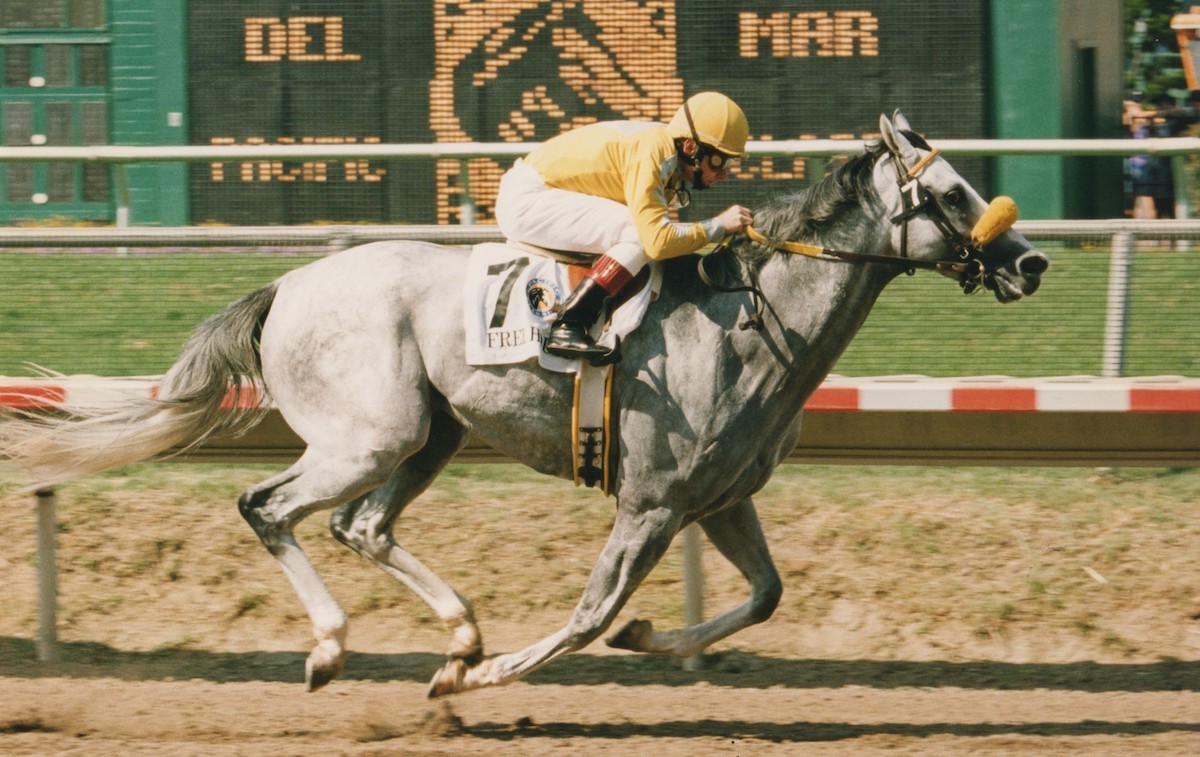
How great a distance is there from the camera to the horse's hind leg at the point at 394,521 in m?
5.85

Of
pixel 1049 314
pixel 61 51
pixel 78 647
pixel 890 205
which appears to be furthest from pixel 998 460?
pixel 61 51

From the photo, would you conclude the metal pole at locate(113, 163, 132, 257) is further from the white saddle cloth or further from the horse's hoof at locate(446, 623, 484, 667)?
the horse's hoof at locate(446, 623, 484, 667)

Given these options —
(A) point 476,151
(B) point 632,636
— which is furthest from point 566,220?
(A) point 476,151

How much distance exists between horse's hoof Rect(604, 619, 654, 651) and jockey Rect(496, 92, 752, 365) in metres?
0.91

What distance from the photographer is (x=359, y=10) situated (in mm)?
11844

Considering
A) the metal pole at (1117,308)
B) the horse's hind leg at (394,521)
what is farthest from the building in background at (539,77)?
the horse's hind leg at (394,521)

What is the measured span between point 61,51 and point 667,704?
9.56 meters

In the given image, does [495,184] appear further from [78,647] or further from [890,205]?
[890,205]

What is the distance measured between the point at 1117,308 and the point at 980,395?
1029mm

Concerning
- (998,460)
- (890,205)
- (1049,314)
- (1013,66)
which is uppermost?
(1013,66)

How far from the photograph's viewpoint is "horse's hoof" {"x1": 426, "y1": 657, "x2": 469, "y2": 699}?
5730 millimetres

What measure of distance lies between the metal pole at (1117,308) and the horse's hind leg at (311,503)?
10.2 feet

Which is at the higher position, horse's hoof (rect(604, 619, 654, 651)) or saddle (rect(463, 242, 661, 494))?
saddle (rect(463, 242, 661, 494))

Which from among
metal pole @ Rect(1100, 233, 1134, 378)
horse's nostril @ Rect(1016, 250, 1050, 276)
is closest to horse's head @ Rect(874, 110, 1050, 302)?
horse's nostril @ Rect(1016, 250, 1050, 276)
